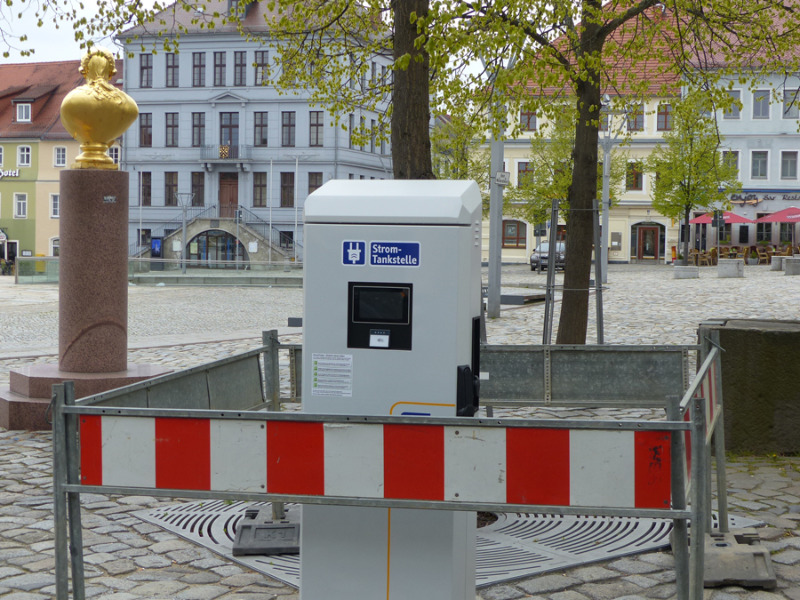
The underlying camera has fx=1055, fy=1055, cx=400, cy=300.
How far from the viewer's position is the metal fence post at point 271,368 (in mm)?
5656

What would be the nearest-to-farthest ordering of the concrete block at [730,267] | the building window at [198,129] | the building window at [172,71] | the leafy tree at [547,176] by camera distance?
the concrete block at [730,267]
the leafy tree at [547,176]
the building window at [172,71]
the building window at [198,129]

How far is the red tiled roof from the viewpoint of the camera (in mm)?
71750

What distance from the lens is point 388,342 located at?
383 centimetres

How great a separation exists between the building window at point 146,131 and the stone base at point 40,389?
191 feet

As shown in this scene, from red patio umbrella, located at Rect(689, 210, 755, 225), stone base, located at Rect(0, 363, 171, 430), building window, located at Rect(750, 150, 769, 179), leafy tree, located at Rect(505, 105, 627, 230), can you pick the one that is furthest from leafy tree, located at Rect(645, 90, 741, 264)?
stone base, located at Rect(0, 363, 171, 430)

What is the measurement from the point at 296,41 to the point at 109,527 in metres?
9.85

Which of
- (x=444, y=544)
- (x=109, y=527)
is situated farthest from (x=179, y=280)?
(x=444, y=544)

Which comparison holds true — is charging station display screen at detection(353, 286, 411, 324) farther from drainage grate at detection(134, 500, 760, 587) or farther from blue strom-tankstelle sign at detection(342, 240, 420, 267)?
drainage grate at detection(134, 500, 760, 587)

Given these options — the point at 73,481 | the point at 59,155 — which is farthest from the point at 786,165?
the point at 73,481

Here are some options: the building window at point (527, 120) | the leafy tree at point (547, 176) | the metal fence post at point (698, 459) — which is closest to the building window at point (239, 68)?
the leafy tree at point (547, 176)

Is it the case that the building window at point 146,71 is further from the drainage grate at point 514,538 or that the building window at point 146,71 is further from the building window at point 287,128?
the drainage grate at point 514,538

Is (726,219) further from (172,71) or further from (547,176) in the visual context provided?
(172,71)

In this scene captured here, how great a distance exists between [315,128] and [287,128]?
2022 millimetres

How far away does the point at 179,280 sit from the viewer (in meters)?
40.3
